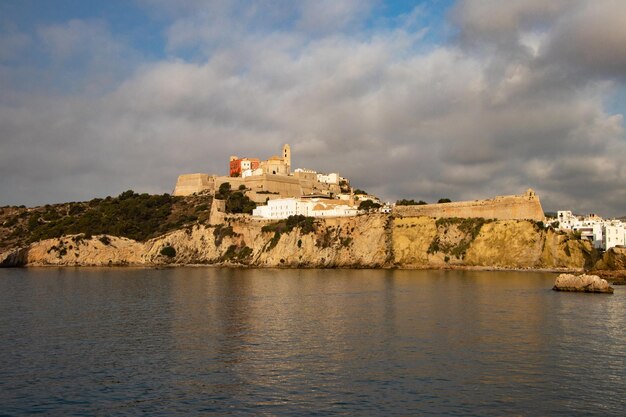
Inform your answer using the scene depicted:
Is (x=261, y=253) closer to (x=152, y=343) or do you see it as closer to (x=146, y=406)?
(x=152, y=343)

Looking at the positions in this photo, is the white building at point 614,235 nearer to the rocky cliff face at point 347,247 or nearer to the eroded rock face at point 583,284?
the rocky cliff face at point 347,247

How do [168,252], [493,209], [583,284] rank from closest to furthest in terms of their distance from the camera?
[583,284] → [493,209] → [168,252]

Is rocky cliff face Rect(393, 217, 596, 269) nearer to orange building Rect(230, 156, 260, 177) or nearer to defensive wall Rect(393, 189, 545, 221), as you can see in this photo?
defensive wall Rect(393, 189, 545, 221)

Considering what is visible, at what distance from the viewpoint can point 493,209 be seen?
68.6 m

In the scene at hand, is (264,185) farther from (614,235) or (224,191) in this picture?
(614,235)

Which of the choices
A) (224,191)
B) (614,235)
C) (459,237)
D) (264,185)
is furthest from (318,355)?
(224,191)

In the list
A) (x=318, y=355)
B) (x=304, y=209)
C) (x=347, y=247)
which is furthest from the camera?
(x=304, y=209)

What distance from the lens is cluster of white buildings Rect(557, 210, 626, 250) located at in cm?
8256

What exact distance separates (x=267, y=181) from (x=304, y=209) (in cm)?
1765

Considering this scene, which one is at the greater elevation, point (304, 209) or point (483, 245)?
point (304, 209)

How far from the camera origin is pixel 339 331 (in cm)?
2483

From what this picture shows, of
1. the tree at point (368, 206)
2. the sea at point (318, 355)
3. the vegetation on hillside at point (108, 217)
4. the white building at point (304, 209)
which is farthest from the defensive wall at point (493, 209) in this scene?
the vegetation on hillside at point (108, 217)

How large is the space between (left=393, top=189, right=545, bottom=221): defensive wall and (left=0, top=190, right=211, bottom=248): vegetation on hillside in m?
32.5

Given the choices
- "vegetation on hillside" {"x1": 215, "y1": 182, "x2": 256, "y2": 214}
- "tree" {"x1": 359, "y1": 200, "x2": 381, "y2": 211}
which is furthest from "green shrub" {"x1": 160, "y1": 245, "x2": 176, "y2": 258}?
"tree" {"x1": 359, "y1": 200, "x2": 381, "y2": 211}
